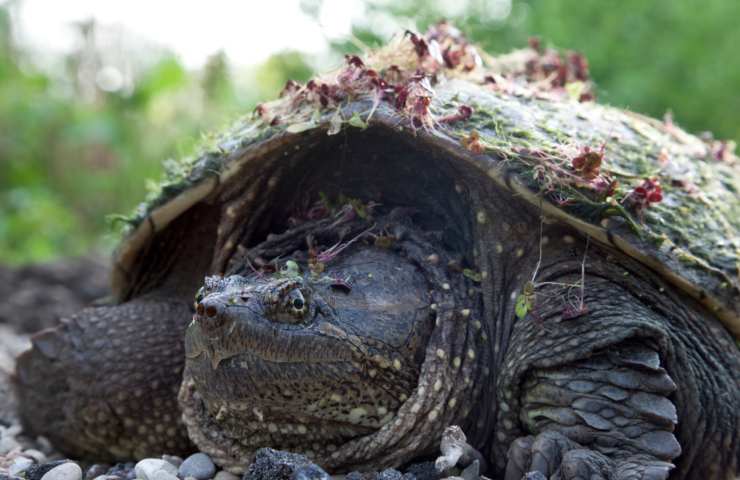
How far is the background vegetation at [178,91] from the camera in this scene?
816 centimetres

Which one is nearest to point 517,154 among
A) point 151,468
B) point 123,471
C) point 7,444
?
point 151,468

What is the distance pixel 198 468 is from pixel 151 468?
13cm

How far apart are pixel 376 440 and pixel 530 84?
1808 millimetres

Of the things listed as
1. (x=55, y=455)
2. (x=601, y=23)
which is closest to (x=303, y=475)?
(x=55, y=455)

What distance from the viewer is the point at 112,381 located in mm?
2764

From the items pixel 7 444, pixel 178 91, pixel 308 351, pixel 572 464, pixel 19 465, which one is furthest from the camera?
pixel 178 91

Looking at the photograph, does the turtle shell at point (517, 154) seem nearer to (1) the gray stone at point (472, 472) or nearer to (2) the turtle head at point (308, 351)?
(2) the turtle head at point (308, 351)

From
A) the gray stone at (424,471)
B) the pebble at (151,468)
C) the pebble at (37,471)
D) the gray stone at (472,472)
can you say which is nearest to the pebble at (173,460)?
the pebble at (151,468)

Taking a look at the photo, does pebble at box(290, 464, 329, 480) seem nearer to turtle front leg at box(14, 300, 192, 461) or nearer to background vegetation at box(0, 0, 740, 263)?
turtle front leg at box(14, 300, 192, 461)

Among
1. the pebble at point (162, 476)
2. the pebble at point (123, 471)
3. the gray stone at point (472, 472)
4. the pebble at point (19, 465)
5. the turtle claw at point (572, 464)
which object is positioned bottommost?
the pebble at point (19, 465)

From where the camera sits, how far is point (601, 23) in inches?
335

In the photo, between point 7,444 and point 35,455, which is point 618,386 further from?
point 7,444

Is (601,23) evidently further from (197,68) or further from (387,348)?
(387,348)

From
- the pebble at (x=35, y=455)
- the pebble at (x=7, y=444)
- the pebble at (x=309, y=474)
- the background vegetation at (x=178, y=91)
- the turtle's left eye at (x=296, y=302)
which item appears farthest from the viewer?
the background vegetation at (x=178, y=91)
